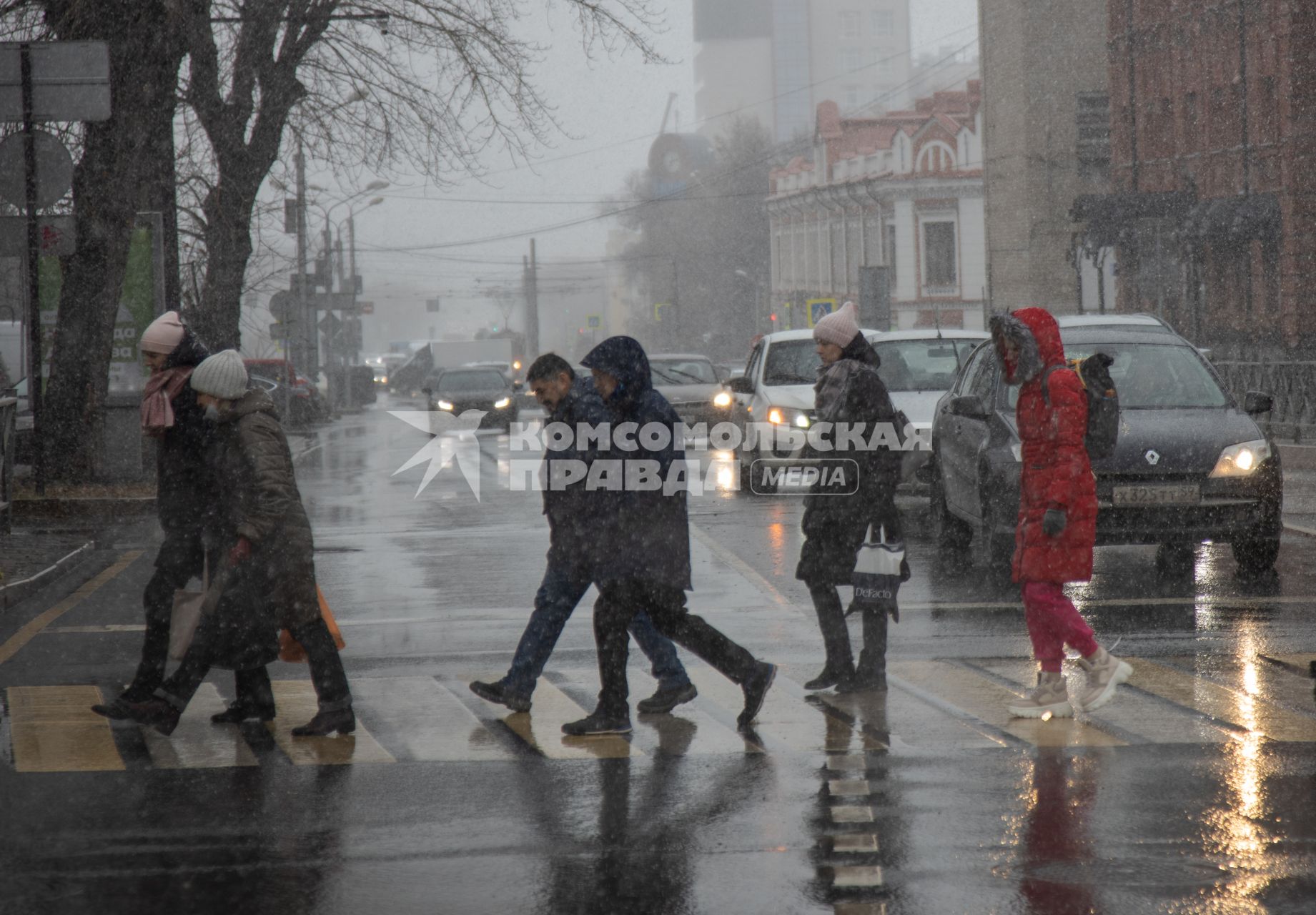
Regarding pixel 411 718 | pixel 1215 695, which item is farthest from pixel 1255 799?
pixel 411 718

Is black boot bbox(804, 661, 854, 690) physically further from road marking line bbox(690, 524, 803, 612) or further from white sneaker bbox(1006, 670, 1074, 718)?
road marking line bbox(690, 524, 803, 612)

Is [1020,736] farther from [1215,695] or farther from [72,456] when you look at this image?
[72,456]

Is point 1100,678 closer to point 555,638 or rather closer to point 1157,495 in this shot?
point 555,638

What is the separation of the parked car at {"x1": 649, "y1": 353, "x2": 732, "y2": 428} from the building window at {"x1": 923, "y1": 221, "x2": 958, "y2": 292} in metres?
37.2

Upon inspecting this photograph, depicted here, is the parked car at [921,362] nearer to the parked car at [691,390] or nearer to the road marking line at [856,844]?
the parked car at [691,390]

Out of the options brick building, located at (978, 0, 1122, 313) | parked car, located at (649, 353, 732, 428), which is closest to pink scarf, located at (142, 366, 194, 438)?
parked car, located at (649, 353, 732, 428)

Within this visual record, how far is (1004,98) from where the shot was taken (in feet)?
190

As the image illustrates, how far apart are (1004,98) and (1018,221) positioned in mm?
4277

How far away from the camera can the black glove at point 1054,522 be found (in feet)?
24.1

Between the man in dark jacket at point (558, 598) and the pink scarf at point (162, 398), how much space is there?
1.47 metres

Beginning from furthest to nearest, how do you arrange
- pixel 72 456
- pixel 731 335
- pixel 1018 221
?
pixel 731 335, pixel 1018 221, pixel 72 456

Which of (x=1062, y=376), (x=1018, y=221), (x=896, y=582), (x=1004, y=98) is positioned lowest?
(x=896, y=582)

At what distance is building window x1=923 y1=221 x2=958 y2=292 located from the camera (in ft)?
218

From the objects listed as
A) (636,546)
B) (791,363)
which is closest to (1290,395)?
(791,363)
